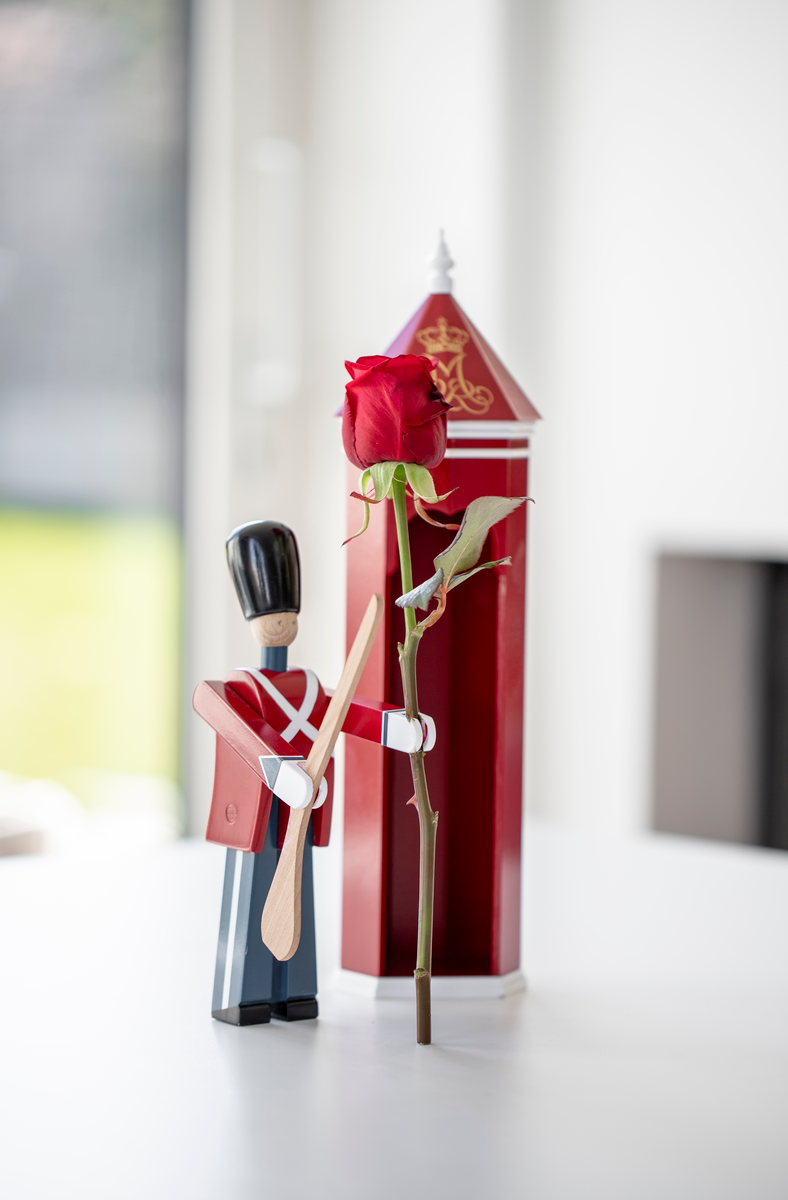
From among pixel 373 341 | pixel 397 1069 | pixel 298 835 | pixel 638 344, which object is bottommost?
pixel 397 1069

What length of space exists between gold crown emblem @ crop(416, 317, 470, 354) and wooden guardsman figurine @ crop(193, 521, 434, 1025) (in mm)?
155

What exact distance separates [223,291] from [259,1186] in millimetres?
2382

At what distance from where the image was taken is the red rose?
25.1 inches

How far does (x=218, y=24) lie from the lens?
2666 mm

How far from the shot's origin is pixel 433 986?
0.80m

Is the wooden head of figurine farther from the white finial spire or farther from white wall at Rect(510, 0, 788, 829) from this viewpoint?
white wall at Rect(510, 0, 788, 829)

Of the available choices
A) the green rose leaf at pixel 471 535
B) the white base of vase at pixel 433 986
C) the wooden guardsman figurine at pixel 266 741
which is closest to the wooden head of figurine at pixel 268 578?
the wooden guardsman figurine at pixel 266 741

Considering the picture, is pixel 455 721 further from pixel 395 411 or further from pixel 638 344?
pixel 638 344

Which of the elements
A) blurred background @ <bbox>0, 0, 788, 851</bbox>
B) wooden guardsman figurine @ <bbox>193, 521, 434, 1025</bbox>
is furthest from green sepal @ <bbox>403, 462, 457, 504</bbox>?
blurred background @ <bbox>0, 0, 788, 851</bbox>

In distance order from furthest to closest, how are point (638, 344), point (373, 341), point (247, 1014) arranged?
point (373, 341) → point (638, 344) → point (247, 1014)

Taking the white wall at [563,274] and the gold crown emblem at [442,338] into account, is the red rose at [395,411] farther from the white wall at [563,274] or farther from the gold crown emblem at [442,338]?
the white wall at [563,274]

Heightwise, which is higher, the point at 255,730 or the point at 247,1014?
the point at 255,730

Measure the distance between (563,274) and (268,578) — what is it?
5.81ft

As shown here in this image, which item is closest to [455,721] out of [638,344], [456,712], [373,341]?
[456,712]
